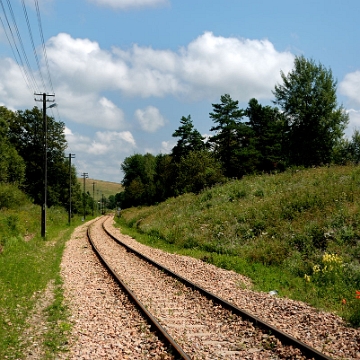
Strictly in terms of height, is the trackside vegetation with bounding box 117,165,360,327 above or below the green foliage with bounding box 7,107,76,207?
below

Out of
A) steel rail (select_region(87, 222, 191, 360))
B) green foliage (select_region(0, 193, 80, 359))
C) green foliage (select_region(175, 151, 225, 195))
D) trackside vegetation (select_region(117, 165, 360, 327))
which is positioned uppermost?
green foliage (select_region(175, 151, 225, 195))

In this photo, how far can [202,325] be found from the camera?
8.39 meters

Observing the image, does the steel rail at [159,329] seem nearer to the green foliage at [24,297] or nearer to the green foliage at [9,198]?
the green foliage at [24,297]

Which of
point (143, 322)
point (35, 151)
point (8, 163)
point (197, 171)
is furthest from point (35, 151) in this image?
point (143, 322)

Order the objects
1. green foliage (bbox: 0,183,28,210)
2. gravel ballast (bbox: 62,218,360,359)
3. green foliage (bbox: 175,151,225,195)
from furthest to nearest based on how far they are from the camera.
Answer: green foliage (bbox: 175,151,225,195), green foliage (bbox: 0,183,28,210), gravel ballast (bbox: 62,218,360,359)

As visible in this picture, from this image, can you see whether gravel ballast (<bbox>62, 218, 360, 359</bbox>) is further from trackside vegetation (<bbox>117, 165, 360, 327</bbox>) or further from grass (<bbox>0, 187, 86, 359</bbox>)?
trackside vegetation (<bbox>117, 165, 360, 327</bbox>)

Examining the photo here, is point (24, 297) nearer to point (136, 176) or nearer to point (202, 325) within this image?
point (202, 325)

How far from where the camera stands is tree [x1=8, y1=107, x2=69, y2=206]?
69.9m

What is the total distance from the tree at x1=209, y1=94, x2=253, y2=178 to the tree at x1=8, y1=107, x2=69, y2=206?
28.6 metres

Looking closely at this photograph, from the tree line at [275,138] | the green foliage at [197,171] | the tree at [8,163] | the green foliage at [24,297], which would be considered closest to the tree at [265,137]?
the tree line at [275,138]

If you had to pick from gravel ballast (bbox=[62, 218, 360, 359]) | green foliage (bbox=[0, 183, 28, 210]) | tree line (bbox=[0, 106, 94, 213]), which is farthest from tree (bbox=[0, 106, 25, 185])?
gravel ballast (bbox=[62, 218, 360, 359])

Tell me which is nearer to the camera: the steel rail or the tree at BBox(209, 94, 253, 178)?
the steel rail

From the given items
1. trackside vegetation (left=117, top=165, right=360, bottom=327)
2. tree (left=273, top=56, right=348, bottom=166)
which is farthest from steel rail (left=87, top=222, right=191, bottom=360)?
tree (left=273, top=56, right=348, bottom=166)

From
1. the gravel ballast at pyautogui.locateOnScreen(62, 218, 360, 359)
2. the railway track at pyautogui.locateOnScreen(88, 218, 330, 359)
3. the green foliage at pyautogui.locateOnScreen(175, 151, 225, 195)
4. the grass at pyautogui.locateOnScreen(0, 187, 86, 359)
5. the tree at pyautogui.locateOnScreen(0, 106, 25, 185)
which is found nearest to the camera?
the railway track at pyautogui.locateOnScreen(88, 218, 330, 359)
